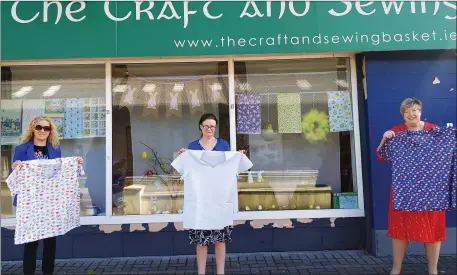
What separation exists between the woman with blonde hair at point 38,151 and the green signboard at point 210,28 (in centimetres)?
118

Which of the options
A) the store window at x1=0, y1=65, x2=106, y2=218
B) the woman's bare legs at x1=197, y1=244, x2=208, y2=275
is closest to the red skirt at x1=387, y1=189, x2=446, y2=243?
the woman's bare legs at x1=197, y1=244, x2=208, y2=275

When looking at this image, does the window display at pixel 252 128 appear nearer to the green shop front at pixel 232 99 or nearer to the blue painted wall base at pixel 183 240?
the green shop front at pixel 232 99

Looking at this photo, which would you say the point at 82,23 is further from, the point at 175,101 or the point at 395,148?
the point at 395,148

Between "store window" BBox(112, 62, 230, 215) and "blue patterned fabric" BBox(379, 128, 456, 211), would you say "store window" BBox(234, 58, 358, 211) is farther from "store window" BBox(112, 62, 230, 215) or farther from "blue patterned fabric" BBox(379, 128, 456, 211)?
"blue patterned fabric" BBox(379, 128, 456, 211)

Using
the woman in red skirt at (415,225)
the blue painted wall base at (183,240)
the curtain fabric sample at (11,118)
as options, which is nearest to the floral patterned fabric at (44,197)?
the blue painted wall base at (183,240)

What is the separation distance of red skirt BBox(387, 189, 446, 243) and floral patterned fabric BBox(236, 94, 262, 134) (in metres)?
2.26

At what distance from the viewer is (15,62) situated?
214 inches

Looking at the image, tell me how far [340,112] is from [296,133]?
0.66 m

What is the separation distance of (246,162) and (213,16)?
80.4 inches

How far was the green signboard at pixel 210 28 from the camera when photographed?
5.14 metres

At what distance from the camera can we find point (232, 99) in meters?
5.69

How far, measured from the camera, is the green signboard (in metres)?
5.14

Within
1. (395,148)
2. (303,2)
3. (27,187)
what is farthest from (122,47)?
(395,148)

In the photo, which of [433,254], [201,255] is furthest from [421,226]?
[201,255]
